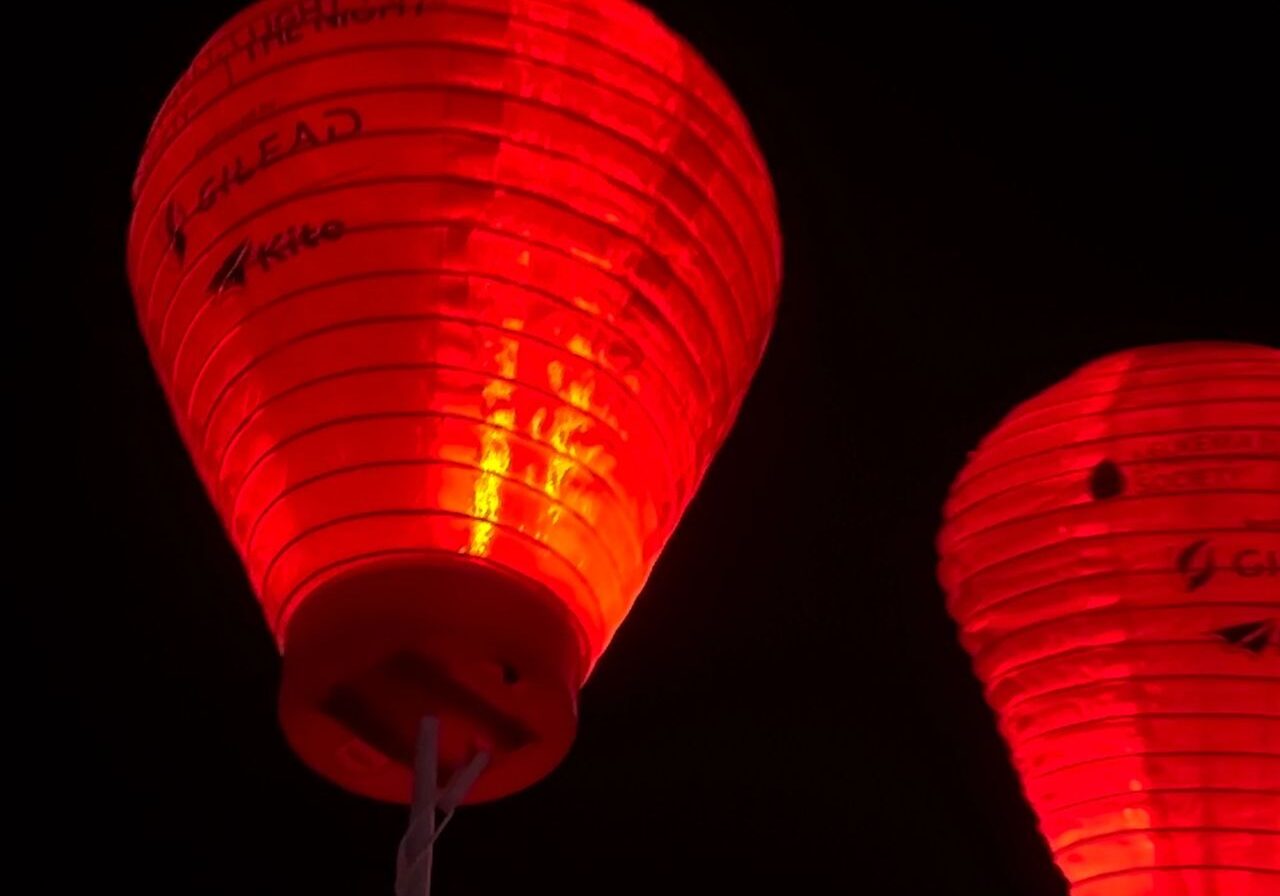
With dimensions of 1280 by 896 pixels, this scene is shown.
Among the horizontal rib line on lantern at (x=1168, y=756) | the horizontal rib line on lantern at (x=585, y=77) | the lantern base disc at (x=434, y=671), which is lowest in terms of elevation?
the lantern base disc at (x=434, y=671)

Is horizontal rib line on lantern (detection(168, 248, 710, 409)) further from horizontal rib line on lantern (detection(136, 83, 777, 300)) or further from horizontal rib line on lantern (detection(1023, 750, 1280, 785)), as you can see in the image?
horizontal rib line on lantern (detection(1023, 750, 1280, 785))

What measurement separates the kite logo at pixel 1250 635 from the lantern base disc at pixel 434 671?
694 mm

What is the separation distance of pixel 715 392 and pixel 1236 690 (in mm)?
637

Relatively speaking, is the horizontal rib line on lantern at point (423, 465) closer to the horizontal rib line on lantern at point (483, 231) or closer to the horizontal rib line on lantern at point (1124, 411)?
the horizontal rib line on lantern at point (483, 231)

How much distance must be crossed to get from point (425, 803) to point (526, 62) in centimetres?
61

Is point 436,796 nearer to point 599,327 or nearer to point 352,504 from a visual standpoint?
point 352,504

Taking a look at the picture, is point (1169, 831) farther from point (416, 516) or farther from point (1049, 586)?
point (416, 516)

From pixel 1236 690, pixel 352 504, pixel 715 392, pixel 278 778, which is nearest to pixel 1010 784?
pixel 278 778

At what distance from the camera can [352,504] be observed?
171 cm

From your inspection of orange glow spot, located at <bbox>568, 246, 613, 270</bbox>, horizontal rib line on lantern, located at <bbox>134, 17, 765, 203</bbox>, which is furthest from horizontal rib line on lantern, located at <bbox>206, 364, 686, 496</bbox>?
horizontal rib line on lantern, located at <bbox>134, 17, 765, 203</bbox>

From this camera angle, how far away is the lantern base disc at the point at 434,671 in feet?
5.69

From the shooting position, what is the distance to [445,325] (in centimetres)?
169

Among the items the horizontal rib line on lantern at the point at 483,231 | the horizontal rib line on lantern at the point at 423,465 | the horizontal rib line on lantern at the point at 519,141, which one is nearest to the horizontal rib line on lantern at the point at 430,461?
the horizontal rib line on lantern at the point at 423,465

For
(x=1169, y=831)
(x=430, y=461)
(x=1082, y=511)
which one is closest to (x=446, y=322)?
(x=430, y=461)
